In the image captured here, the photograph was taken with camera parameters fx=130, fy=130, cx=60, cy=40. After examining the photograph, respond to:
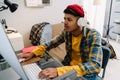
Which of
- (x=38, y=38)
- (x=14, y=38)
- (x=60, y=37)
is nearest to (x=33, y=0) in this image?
(x=38, y=38)

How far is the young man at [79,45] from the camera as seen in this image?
0.90 m

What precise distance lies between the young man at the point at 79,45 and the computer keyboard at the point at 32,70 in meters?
0.13

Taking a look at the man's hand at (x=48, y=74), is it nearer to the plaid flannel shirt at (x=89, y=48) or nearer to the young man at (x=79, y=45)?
the young man at (x=79, y=45)

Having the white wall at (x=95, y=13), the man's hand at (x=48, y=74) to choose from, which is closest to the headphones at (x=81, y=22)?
the man's hand at (x=48, y=74)

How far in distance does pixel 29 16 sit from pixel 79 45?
149cm

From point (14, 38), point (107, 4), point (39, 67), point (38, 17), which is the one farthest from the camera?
point (107, 4)

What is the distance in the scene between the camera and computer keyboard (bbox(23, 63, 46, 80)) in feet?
2.64

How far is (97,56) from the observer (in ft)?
3.14

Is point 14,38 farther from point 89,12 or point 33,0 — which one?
point 89,12

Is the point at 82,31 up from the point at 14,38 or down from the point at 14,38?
up

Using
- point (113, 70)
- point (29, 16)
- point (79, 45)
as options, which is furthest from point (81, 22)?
point (113, 70)

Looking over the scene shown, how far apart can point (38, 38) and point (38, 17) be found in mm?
506

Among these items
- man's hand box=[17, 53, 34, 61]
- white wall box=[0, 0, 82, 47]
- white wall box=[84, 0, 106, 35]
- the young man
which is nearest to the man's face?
the young man

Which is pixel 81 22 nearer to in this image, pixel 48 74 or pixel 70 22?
pixel 70 22
